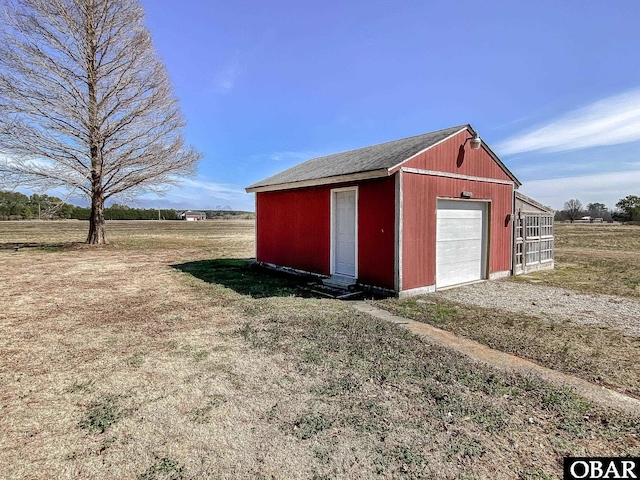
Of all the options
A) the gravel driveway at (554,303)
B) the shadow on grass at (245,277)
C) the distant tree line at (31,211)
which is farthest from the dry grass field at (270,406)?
the distant tree line at (31,211)

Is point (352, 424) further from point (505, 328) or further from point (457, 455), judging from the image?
point (505, 328)

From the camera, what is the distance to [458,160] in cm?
802

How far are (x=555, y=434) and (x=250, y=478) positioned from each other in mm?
2172

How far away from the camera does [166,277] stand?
31.0ft

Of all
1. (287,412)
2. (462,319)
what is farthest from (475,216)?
(287,412)

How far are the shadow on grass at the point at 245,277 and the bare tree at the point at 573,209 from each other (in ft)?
272

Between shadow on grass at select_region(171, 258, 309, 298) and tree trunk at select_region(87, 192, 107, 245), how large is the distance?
760 centimetres

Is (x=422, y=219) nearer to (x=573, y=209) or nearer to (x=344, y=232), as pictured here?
(x=344, y=232)

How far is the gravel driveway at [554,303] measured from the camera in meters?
5.38

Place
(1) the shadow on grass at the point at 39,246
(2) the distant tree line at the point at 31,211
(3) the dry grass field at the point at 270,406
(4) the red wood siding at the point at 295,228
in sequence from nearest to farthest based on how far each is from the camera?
1. (3) the dry grass field at the point at 270,406
2. (4) the red wood siding at the point at 295,228
3. (1) the shadow on grass at the point at 39,246
4. (2) the distant tree line at the point at 31,211

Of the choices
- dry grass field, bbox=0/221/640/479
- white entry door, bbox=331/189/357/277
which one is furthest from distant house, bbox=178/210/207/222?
dry grass field, bbox=0/221/640/479

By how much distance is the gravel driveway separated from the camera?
5.38 metres

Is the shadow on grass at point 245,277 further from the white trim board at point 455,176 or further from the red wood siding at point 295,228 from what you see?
the white trim board at point 455,176

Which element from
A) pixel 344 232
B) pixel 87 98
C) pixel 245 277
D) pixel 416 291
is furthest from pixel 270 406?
pixel 87 98
